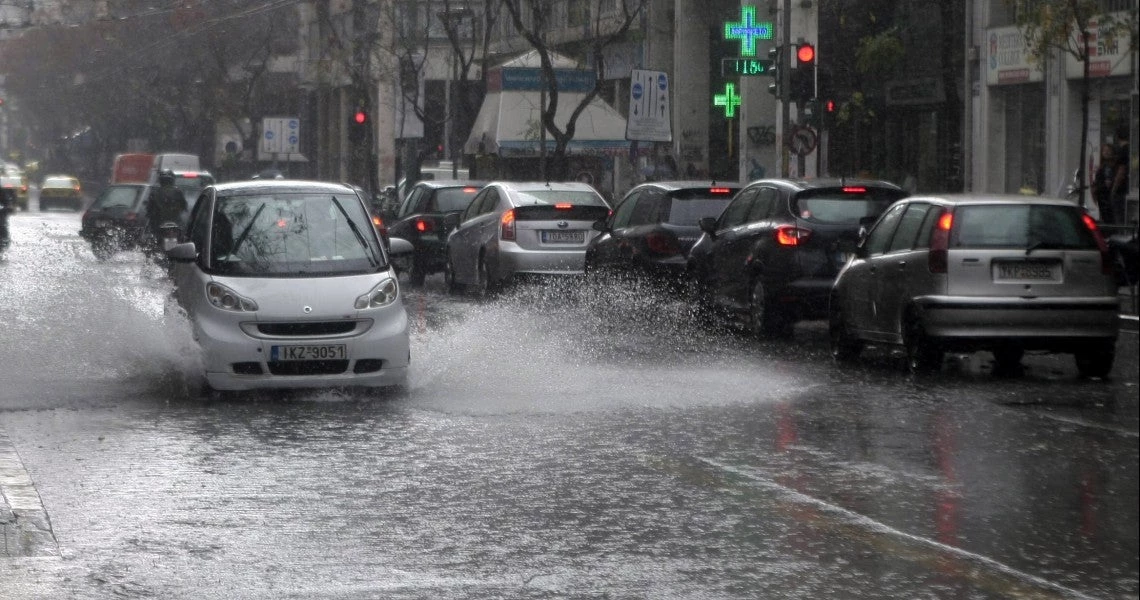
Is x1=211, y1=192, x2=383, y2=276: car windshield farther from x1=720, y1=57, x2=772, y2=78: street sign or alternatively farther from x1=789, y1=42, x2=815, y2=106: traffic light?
x1=720, y1=57, x2=772, y2=78: street sign

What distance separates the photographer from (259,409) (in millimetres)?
12422

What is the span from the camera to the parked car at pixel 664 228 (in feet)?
66.3

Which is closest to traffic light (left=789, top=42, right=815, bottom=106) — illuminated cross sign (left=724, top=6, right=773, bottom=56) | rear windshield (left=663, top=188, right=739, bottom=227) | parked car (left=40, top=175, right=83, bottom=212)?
illuminated cross sign (left=724, top=6, right=773, bottom=56)

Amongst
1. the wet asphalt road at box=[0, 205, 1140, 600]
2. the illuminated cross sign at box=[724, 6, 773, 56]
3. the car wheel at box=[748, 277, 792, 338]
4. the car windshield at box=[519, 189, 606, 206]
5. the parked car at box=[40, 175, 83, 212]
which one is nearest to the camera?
the wet asphalt road at box=[0, 205, 1140, 600]

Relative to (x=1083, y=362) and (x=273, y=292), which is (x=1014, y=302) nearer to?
(x=1083, y=362)

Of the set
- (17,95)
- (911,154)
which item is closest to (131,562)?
(911,154)

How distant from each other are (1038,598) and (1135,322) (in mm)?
13906

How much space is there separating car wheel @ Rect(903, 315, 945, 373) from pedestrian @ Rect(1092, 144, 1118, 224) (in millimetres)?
11534

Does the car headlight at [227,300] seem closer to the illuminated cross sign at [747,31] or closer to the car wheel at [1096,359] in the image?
the car wheel at [1096,359]

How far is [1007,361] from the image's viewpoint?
1552 cm

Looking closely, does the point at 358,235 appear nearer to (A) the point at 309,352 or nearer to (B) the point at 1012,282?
(A) the point at 309,352

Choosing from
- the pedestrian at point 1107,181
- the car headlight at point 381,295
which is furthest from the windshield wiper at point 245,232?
the pedestrian at point 1107,181

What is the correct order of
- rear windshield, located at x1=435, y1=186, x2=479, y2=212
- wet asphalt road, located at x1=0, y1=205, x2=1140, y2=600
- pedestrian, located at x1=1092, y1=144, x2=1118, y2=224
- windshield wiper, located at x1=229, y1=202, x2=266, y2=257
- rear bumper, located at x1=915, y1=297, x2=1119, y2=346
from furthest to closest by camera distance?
rear windshield, located at x1=435, y1=186, x2=479, y2=212 → pedestrian, located at x1=1092, y1=144, x2=1118, y2=224 → rear bumper, located at x1=915, y1=297, x2=1119, y2=346 → windshield wiper, located at x1=229, y1=202, x2=266, y2=257 → wet asphalt road, located at x1=0, y1=205, x2=1140, y2=600

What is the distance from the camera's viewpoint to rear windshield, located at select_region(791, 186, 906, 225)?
17.5 metres
